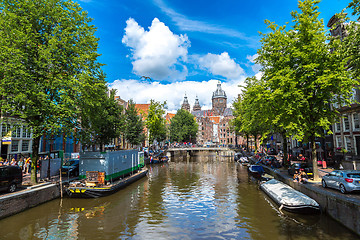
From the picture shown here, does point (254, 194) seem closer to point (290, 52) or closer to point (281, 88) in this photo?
point (281, 88)

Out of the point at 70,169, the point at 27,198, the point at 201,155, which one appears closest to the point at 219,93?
the point at 201,155

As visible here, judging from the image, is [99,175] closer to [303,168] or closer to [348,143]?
[303,168]

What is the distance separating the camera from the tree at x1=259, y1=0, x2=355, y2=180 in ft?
61.5

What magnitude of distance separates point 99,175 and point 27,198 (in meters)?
6.36

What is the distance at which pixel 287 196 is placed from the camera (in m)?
17.8

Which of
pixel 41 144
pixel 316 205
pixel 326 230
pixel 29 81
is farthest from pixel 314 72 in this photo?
pixel 41 144

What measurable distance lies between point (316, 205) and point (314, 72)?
10.8 meters

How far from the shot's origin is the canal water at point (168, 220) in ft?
43.6

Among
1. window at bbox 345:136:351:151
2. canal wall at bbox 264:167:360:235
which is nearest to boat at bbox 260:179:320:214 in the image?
canal wall at bbox 264:167:360:235

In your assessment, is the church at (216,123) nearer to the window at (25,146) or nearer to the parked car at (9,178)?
the window at (25,146)

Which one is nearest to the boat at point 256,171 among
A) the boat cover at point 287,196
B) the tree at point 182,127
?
the boat cover at point 287,196

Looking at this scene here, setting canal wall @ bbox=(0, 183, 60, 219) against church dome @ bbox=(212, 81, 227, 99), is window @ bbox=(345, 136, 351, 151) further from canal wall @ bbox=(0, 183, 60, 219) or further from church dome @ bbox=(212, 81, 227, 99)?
church dome @ bbox=(212, 81, 227, 99)

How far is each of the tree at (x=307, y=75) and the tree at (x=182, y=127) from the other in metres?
71.7

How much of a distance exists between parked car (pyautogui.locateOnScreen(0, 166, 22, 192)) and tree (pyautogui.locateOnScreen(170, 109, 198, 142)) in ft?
245
